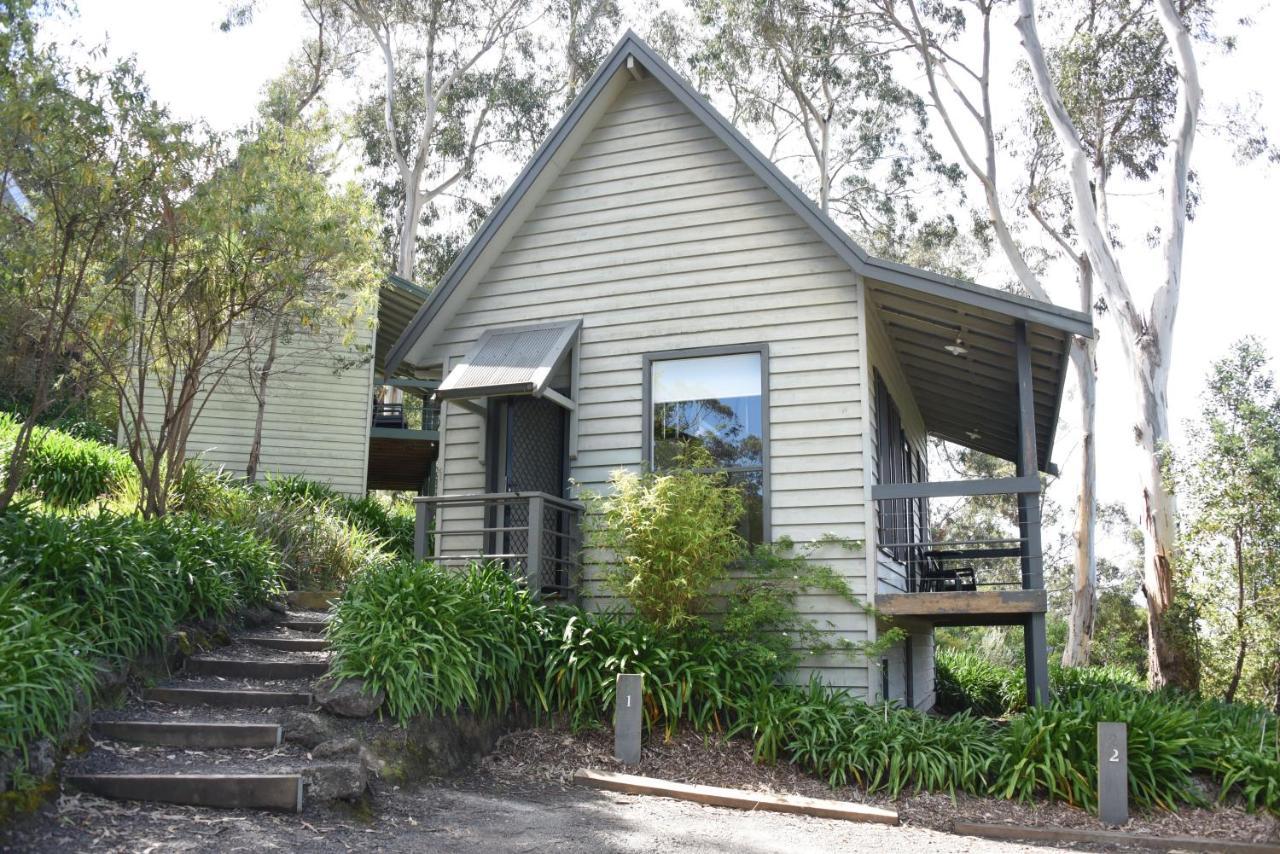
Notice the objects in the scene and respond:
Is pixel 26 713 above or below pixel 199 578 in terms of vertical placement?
below

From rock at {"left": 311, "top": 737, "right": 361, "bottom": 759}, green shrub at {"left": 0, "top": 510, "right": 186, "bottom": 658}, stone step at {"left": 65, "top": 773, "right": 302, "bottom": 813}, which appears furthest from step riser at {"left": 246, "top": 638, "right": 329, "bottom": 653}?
stone step at {"left": 65, "top": 773, "right": 302, "bottom": 813}

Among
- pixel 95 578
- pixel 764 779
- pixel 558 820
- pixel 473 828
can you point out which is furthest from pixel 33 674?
pixel 764 779

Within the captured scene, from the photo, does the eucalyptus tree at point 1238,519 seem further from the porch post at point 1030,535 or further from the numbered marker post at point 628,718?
the numbered marker post at point 628,718

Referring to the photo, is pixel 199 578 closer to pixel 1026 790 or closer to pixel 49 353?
pixel 49 353

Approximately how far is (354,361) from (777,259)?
11.4 meters

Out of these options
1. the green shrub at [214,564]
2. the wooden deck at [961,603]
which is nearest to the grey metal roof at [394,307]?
the green shrub at [214,564]

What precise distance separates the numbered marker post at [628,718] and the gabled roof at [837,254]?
4424 mm

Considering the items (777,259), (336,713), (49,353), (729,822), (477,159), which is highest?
(477,159)

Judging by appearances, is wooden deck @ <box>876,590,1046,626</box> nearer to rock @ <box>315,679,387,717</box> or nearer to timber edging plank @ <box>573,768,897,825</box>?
timber edging plank @ <box>573,768,897,825</box>

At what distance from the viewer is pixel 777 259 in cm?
1021

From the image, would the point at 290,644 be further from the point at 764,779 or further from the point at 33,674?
the point at 764,779

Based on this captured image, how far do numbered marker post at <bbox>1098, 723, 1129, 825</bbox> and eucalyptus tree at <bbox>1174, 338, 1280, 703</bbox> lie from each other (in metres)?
3.75

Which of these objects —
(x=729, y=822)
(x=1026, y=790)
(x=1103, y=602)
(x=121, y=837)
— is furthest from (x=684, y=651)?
(x=1103, y=602)

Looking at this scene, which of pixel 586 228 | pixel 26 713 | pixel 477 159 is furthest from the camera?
pixel 477 159
